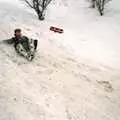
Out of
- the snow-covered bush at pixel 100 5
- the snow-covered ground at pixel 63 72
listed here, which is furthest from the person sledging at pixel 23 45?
the snow-covered bush at pixel 100 5

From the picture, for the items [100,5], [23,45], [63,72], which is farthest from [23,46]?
[100,5]

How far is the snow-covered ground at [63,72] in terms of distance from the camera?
7.04 meters

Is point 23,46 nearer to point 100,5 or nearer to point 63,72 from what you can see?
point 63,72

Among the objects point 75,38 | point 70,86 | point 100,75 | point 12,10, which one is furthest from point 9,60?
point 12,10

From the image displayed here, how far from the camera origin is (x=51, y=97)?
7.46 m

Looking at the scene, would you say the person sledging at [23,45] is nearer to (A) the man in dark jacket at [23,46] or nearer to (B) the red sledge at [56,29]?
(A) the man in dark jacket at [23,46]

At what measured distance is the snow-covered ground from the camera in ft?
23.1

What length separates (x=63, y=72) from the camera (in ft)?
29.0

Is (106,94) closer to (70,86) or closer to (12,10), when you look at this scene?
(70,86)

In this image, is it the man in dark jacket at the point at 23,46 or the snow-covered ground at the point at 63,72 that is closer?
the snow-covered ground at the point at 63,72

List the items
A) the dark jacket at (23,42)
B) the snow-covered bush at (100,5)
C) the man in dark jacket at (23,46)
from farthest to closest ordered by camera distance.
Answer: the snow-covered bush at (100,5) < the dark jacket at (23,42) < the man in dark jacket at (23,46)

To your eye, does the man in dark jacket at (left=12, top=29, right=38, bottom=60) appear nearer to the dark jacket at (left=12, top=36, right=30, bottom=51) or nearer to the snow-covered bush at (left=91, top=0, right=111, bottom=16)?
the dark jacket at (left=12, top=36, right=30, bottom=51)

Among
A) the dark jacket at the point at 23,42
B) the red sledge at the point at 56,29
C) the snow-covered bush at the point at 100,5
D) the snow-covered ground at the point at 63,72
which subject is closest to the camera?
the snow-covered ground at the point at 63,72

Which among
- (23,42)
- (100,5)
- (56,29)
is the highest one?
(23,42)
